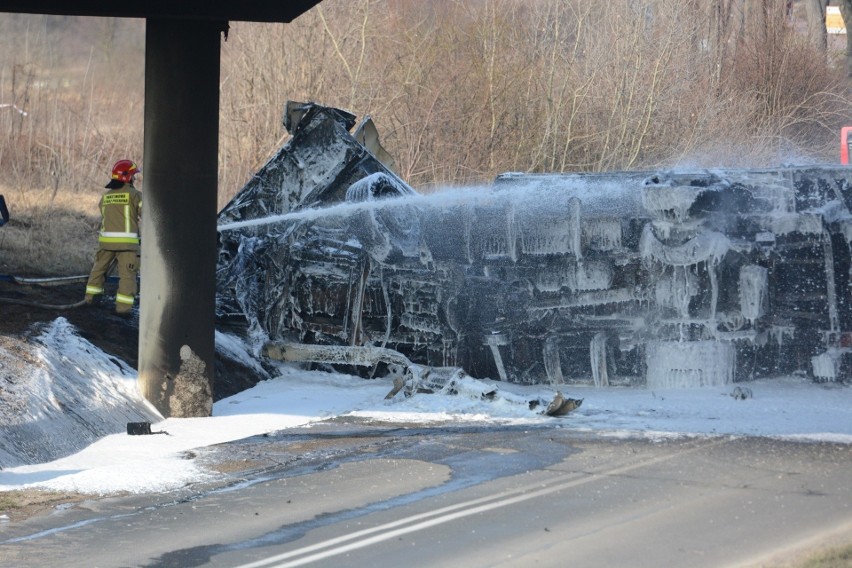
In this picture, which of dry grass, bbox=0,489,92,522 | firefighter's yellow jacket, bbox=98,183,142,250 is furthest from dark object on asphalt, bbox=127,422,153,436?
firefighter's yellow jacket, bbox=98,183,142,250

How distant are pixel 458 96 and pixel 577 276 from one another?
33.3 ft

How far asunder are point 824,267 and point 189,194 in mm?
5257

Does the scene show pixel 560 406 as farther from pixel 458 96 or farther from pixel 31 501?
pixel 458 96

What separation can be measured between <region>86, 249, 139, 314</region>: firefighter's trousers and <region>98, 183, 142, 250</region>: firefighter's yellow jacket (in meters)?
0.07

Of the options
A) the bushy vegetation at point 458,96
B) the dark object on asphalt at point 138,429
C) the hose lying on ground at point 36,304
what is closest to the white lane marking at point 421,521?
the dark object on asphalt at point 138,429

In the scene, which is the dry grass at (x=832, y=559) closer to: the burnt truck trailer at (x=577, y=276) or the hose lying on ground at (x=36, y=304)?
the burnt truck trailer at (x=577, y=276)

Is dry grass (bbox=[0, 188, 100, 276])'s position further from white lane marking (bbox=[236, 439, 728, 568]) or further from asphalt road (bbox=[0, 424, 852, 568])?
white lane marking (bbox=[236, 439, 728, 568])

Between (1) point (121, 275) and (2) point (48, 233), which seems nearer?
(1) point (121, 275)

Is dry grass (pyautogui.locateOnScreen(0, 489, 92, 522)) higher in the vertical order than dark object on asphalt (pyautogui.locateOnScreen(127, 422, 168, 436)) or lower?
lower

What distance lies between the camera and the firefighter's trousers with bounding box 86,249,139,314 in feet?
35.9

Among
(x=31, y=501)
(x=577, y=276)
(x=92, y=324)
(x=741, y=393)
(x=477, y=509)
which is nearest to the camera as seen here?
(x=477, y=509)

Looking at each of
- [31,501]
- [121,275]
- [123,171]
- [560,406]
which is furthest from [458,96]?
[31,501]

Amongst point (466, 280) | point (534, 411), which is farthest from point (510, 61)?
point (534, 411)

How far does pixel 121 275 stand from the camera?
1095 cm
